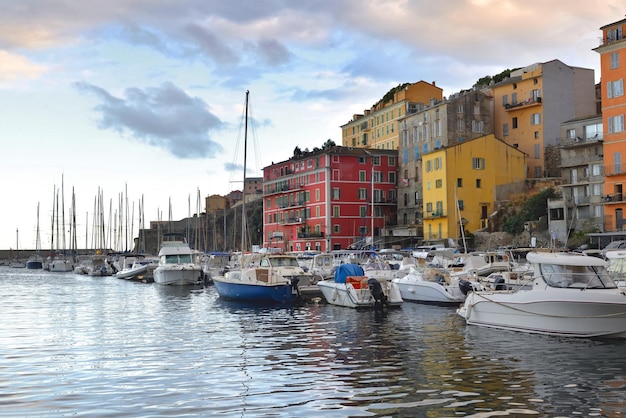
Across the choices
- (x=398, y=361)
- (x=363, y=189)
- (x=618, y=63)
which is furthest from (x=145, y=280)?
(x=398, y=361)

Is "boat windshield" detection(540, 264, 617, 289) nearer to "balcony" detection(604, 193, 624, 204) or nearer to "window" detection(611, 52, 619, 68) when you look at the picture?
"balcony" detection(604, 193, 624, 204)

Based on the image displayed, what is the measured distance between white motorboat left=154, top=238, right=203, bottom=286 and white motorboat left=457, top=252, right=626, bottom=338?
1494 inches

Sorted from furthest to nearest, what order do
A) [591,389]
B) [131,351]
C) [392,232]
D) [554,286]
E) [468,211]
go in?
1. [392,232]
2. [468,211]
3. [554,286]
4. [131,351]
5. [591,389]

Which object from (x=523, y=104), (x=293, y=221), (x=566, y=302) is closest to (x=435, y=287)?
(x=566, y=302)

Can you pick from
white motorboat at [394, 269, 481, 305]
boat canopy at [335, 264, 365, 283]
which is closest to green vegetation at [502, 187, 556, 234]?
white motorboat at [394, 269, 481, 305]

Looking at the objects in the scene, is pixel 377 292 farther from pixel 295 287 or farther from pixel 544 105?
pixel 544 105

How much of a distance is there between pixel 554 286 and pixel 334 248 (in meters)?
71.4

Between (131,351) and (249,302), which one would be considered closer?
(131,351)

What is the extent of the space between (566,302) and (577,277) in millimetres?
1202

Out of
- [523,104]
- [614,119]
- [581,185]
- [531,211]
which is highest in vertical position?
[523,104]

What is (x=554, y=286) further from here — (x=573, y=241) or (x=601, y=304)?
(x=573, y=241)

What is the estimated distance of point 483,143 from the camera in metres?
82.1

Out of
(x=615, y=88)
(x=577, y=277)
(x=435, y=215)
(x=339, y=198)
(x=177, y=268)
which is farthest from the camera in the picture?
(x=339, y=198)

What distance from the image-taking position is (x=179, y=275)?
58.9 meters
